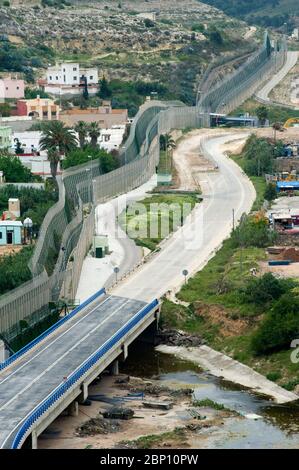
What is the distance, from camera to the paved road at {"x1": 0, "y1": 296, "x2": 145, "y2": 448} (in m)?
71.7

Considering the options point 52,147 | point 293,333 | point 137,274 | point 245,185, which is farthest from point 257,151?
point 293,333

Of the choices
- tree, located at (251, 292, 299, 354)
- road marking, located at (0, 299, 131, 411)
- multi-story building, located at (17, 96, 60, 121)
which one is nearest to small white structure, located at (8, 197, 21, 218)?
road marking, located at (0, 299, 131, 411)

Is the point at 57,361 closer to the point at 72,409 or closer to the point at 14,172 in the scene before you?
the point at 72,409

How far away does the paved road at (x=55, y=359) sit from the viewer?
71688mm

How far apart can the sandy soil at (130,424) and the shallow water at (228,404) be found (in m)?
0.95

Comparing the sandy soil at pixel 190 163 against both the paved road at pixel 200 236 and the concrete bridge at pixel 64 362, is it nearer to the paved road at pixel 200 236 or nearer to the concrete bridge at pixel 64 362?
the paved road at pixel 200 236

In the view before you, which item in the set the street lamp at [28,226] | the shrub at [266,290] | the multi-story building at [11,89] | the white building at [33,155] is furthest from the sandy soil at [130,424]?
the multi-story building at [11,89]

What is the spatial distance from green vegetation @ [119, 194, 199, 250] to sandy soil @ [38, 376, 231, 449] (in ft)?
96.9

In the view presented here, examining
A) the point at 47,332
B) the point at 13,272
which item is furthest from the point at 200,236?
the point at 47,332

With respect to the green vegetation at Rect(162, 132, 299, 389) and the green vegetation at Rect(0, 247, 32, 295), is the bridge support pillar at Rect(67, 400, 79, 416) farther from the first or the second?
the green vegetation at Rect(0, 247, 32, 295)

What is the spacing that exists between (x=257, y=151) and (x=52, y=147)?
25133 mm

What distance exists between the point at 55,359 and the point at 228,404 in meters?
7.49

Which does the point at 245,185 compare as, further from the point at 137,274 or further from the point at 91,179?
the point at 137,274

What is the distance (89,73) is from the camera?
583 feet
